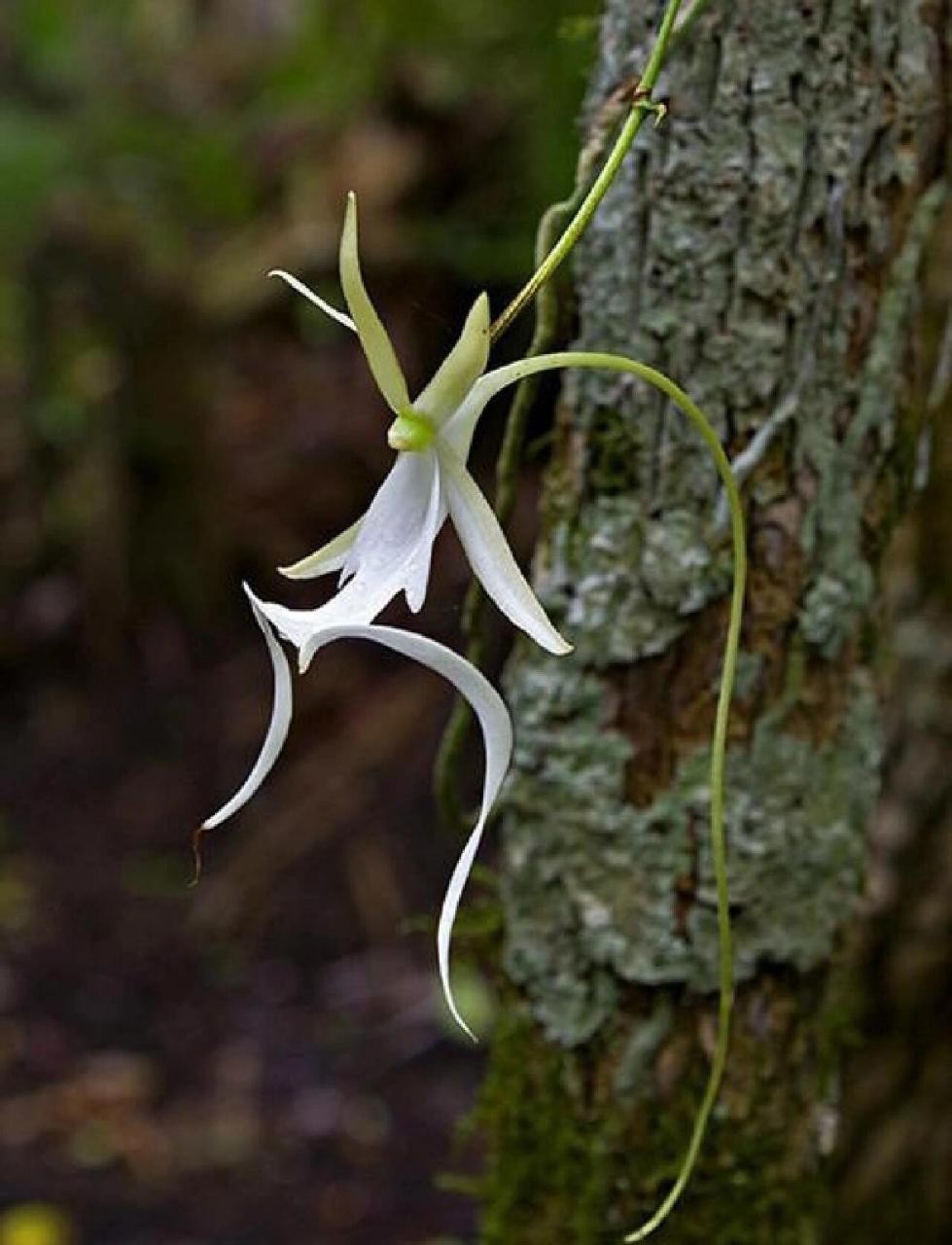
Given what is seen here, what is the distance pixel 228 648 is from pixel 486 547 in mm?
2768

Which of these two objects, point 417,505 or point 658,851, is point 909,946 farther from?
point 417,505

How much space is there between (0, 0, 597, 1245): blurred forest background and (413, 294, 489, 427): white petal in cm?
175

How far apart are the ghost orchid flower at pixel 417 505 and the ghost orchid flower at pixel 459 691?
0.02 m

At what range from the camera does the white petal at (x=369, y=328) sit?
1.87 feet

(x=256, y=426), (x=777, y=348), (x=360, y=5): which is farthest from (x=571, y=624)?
(x=256, y=426)

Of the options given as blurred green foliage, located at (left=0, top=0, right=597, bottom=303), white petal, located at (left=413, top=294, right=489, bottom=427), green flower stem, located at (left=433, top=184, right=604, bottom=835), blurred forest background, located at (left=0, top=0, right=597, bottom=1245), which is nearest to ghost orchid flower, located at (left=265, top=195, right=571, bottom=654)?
white petal, located at (left=413, top=294, right=489, bottom=427)

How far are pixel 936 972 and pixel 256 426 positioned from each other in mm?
2379

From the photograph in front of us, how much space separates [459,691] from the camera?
593mm

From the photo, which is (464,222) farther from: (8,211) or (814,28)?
(814,28)

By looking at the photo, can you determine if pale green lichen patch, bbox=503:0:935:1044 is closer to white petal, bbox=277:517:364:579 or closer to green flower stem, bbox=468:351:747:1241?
green flower stem, bbox=468:351:747:1241

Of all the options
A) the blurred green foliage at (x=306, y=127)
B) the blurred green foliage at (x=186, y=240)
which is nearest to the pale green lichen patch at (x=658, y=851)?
the blurred green foliage at (x=306, y=127)

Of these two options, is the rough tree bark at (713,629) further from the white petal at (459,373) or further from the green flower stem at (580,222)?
the white petal at (459,373)

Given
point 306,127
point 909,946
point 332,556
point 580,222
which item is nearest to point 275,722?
point 332,556

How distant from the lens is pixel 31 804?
3066mm
